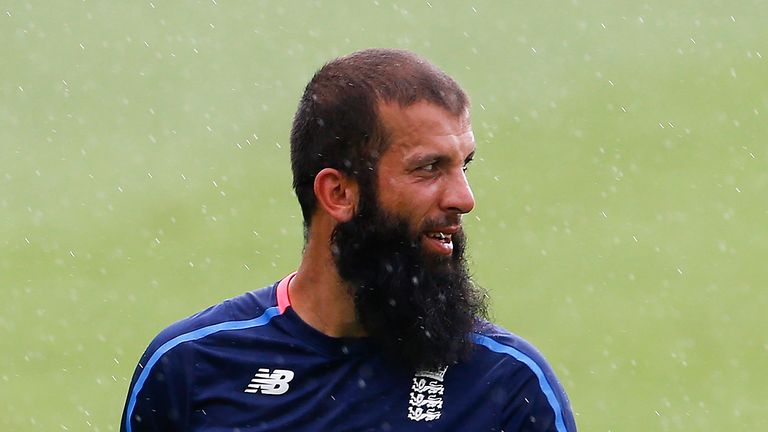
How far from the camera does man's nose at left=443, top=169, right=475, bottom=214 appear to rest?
11.3 feet

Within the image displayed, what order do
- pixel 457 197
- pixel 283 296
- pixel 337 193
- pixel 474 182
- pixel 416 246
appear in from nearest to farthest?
pixel 457 197 < pixel 416 246 < pixel 337 193 < pixel 283 296 < pixel 474 182

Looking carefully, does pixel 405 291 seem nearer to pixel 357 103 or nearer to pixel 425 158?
pixel 425 158

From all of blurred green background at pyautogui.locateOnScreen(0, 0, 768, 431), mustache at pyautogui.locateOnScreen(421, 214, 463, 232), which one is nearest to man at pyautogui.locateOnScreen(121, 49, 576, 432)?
mustache at pyautogui.locateOnScreen(421, 214, 463, 232)

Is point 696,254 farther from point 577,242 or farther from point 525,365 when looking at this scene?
point 525,365

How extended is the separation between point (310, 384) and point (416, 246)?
0.44 m

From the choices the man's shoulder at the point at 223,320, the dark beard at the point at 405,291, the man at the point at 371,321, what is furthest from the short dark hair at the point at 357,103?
the man's shoulder at the point at 223,320

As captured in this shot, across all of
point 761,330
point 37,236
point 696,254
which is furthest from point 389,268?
point 37,236

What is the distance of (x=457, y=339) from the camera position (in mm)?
3580

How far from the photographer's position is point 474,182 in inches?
451

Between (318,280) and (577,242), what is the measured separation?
7112 mm

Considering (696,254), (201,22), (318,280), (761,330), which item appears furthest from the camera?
(201,22)

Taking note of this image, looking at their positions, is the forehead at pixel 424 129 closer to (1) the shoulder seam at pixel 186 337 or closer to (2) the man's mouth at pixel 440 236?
(2) the man's mouth at pixel 440 236

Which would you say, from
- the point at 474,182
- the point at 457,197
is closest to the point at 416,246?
the point at 457,197

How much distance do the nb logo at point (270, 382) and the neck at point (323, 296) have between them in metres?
0.15
